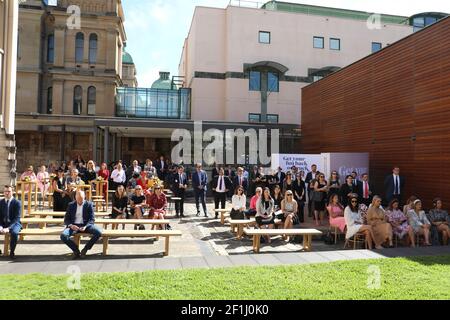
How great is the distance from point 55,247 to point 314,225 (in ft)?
25.7

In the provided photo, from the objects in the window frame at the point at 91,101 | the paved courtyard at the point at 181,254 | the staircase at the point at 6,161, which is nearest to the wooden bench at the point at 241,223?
the paved courtyard at the point at 181,254

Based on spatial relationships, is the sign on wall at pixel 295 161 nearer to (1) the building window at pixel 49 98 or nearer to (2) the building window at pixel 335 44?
(2) the building window at pixel 335 44

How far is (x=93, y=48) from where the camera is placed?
34.9 metres

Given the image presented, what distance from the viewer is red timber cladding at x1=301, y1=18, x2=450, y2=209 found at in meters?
12.2

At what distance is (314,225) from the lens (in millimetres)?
12250

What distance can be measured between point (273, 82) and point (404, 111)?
20253mm

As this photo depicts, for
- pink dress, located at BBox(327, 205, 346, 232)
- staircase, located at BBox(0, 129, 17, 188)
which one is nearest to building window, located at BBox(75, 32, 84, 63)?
staircase, located at BBox(0, 129, 17, 188)

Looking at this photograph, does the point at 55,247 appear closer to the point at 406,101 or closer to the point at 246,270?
the point at 246,270

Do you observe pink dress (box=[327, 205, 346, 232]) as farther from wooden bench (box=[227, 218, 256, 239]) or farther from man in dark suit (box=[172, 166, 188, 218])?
man in dark suit (box=[172, 166, 188, 218])

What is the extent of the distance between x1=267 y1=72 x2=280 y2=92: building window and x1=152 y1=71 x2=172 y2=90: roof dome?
20827 millimetres

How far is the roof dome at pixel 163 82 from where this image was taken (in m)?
52.0

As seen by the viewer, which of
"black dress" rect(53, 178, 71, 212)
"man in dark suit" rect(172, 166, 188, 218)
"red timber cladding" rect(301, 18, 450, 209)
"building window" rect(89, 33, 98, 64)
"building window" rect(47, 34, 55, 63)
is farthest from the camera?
"building window" rect(47, 34, 55, 63)

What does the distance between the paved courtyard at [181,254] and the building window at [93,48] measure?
28.6m
